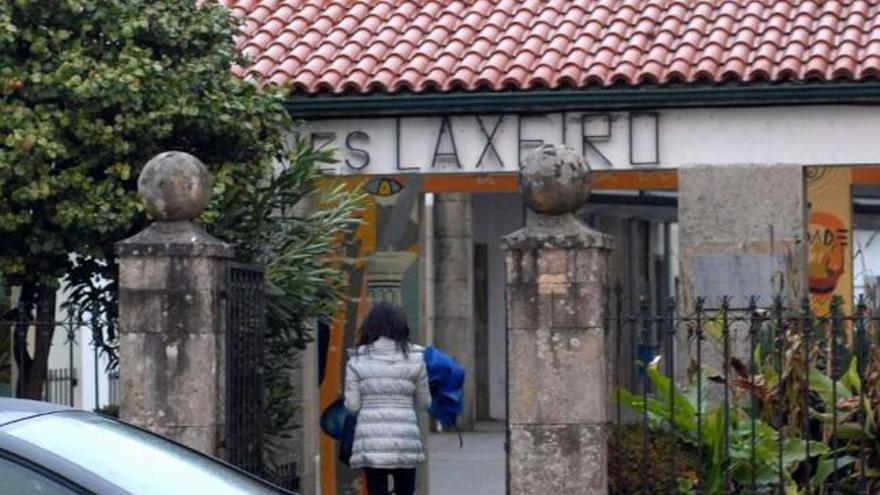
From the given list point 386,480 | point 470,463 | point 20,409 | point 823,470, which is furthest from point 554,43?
point 20,409

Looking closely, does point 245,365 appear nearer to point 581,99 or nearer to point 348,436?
point 348,436

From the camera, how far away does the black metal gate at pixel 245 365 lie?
38.7 ft

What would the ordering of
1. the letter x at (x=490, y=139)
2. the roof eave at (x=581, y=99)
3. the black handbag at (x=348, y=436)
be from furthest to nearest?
1. the letter x at (x=490, y=139)
2. the roof eave at (x=581, y=99)
3. the black handbag at (x=348, y=436)

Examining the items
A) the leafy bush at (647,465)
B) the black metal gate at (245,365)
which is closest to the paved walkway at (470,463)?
the black metal gate at (245,365)

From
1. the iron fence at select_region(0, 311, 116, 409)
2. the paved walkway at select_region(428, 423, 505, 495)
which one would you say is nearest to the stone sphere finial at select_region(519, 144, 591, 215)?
the iron fence at select_region(0, 311, 116, 409)

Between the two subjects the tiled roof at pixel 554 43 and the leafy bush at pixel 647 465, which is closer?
the leafy bush at pixel 647 465

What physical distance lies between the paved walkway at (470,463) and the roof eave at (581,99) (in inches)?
152

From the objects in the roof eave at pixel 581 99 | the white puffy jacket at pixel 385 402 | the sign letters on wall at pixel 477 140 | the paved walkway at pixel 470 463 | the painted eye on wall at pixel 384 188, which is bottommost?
the paved walkway at pixel 470 463

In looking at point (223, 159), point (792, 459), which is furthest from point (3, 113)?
point (792, 459)

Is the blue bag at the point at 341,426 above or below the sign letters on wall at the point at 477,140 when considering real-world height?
below

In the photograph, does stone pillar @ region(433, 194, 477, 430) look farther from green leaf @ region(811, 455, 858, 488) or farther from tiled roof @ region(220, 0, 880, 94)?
green leaf @ region(811, 455, 858, 488)

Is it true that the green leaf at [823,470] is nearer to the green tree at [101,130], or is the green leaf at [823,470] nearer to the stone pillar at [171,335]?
the stone pillar at [171,335]

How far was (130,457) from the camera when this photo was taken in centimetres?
667

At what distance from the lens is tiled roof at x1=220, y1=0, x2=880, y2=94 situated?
52.0 feet
